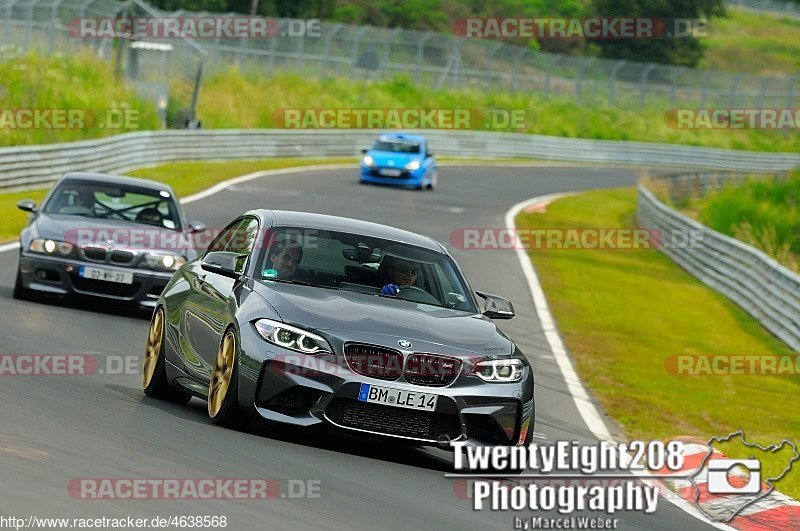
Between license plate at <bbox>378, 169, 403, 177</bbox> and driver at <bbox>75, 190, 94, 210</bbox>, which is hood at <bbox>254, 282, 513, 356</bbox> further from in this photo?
license plate at <bbox>378, 169, 403, 177</bbox>

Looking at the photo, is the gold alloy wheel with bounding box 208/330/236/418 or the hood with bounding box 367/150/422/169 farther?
the hood with bounding box 367/150/422/169

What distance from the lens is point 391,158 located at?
132 feet

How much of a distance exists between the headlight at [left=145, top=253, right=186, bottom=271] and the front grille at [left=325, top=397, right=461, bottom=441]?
7.23m

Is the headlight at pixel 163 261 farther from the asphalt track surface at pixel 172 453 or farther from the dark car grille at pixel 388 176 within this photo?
A: the dark car grille at pixel 388 176

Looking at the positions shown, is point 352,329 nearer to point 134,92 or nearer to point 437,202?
point 437,202

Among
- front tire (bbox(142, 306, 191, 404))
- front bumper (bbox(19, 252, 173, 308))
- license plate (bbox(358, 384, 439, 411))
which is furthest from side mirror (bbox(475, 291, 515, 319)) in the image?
front bumper (bbox(19, 252, 173, 308))

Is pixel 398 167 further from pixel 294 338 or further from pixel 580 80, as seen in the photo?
pixel 294 338

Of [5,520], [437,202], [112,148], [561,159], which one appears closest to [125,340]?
[5,520]

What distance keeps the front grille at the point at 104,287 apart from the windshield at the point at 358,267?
553cm

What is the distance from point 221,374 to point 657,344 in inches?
453

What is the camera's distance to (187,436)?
8930 mm

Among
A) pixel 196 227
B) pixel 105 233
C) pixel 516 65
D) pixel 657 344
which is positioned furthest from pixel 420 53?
pixel 105 233

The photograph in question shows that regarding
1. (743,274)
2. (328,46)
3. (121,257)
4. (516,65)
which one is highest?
(121,257)

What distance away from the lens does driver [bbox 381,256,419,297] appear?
10.2 meters
